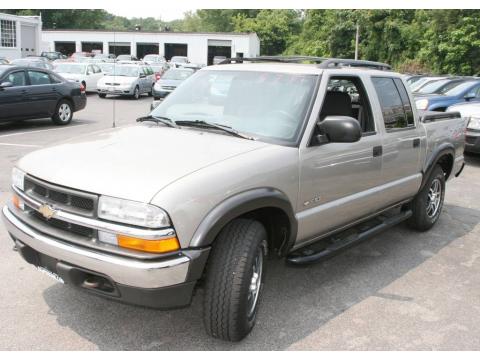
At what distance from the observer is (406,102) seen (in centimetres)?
524

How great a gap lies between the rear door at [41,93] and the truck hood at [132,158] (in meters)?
9.53

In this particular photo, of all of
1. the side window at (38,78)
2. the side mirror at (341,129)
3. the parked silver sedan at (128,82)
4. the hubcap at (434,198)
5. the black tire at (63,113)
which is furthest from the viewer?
the parked silver sedan at (128,82)

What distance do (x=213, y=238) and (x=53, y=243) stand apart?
947 mm

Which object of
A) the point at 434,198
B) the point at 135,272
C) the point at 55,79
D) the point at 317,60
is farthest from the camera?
the point at 55,79

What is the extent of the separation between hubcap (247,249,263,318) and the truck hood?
2.40 feet

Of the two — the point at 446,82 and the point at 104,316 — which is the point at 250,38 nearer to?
the point at 446,82

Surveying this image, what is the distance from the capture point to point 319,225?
407 cm

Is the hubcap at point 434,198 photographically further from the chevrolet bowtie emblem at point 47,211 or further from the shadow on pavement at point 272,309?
the chevrolet bowtie emblem at point 47,211

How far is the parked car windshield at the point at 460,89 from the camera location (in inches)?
498

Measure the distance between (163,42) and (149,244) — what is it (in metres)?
68.0

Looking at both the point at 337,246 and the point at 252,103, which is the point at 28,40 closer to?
the point at 252,103

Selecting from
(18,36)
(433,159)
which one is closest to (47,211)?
(433,159)

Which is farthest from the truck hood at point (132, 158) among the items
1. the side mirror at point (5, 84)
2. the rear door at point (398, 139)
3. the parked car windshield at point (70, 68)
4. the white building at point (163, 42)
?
the white building at point (163, 42)
